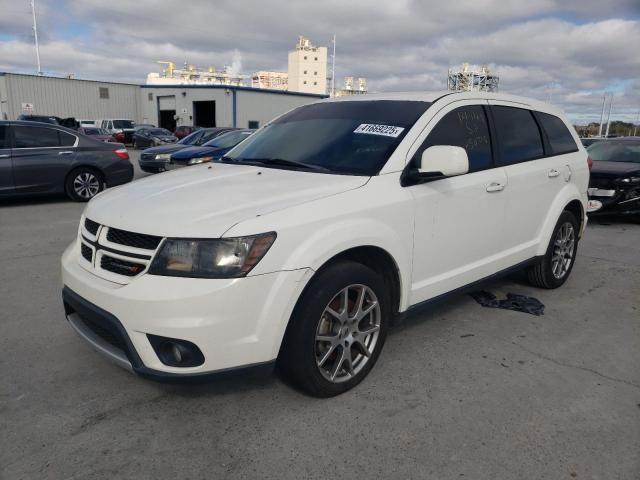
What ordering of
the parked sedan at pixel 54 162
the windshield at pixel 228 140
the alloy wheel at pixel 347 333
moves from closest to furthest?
the alloy wheel at pixel 347 333 < the parked sedan at pixel 54 162 < the windshield at pixel 228 140

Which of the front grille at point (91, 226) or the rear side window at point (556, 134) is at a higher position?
the rear side window at point (556, 134)

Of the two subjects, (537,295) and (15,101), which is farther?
(15,101)

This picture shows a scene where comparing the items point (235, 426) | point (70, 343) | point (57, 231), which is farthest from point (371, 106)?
point (57, 231)

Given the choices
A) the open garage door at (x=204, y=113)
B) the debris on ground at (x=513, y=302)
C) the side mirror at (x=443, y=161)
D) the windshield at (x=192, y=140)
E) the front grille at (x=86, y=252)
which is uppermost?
the open garage door at (x=204, y=113)

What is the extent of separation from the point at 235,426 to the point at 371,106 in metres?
2.38

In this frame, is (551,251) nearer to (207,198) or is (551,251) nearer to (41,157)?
(207,198)

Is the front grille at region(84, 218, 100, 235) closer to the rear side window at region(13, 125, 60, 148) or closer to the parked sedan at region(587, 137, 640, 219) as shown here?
the rear side window at region(13, 125, 60, 148)

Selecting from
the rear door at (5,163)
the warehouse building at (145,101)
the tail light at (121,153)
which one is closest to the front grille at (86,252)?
the rear door at (5,163)

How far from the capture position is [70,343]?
11.7ft

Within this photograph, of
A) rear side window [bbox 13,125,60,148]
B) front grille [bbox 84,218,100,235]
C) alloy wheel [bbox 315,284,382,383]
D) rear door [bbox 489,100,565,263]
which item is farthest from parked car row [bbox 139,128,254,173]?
alloy wheel [bbox 315,284,382,383]

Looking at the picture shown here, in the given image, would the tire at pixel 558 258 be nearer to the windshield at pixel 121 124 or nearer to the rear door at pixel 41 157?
the rear door at pixel 41 157

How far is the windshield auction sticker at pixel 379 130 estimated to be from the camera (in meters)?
3.32

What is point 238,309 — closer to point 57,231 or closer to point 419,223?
point 419,223

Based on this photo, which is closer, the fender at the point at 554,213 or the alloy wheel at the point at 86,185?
the fender at the point at 554,213
